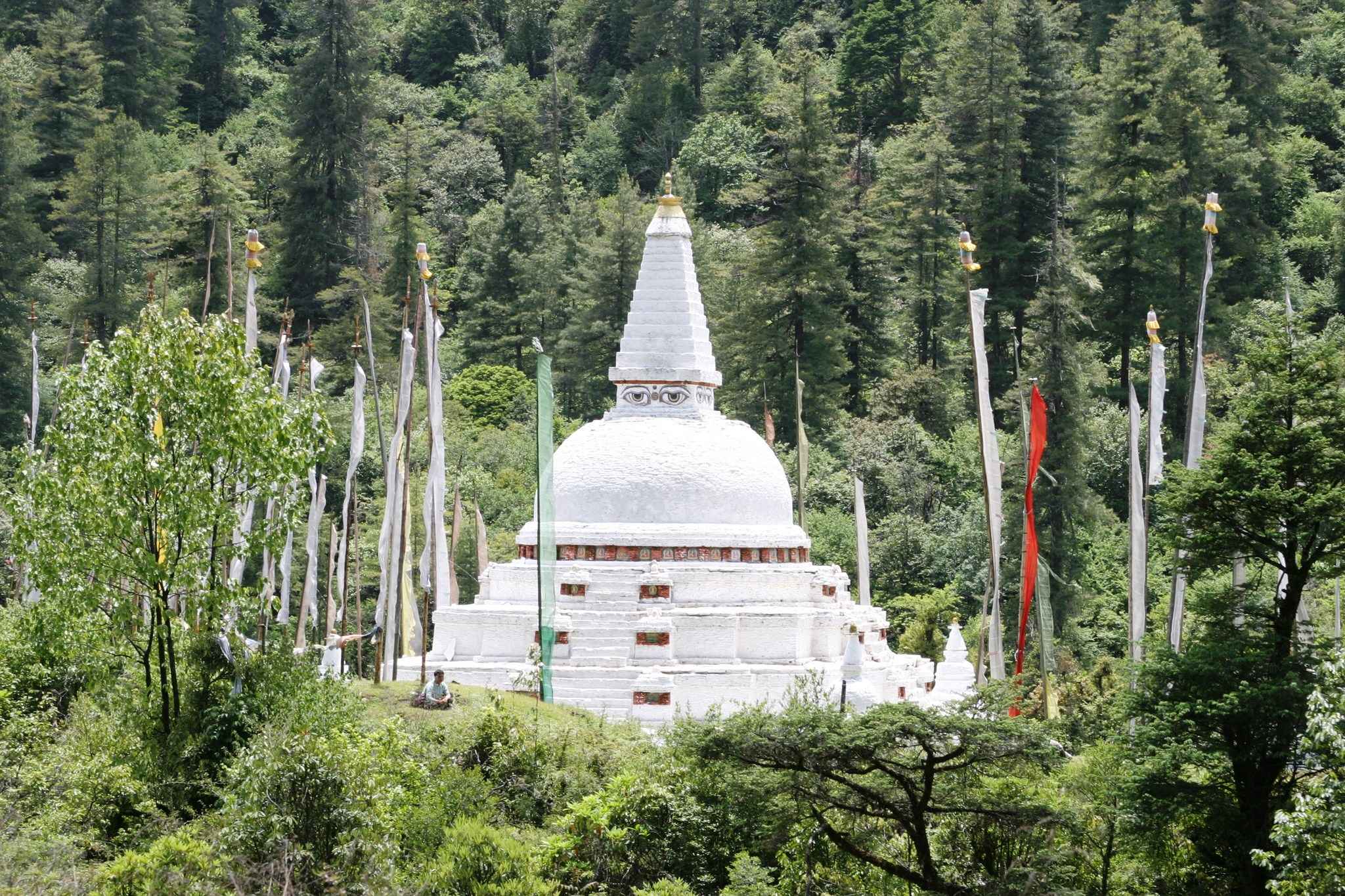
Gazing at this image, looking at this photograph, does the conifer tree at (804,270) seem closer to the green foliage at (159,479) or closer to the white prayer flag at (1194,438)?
the white prayer flag at (1194,438)

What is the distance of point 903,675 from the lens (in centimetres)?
4153

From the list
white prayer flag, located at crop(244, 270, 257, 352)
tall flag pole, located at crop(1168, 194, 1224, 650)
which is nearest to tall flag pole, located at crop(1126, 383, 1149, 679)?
tall flag pole, located at crop(1168, 194, 1224, 650)

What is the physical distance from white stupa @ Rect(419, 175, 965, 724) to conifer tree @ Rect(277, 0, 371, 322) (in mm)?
28037

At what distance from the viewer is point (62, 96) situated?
8262 cm

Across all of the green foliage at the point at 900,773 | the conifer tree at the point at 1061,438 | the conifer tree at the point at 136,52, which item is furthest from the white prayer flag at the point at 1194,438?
the conifer tree at the point at 136,52

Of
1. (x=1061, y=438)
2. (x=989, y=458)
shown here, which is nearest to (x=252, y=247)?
(x=989, y=458)

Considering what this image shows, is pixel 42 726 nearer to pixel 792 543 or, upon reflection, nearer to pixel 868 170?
pixel 792 543

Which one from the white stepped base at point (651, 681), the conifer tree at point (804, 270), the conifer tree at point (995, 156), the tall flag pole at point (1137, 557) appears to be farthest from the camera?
the conifer tree at point (995, 156)

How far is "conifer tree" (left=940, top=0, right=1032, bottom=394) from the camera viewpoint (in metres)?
65.4

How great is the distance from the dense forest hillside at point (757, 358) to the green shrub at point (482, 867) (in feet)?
0.23

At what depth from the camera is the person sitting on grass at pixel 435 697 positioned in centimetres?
3372

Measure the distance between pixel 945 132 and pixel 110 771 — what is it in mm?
47034

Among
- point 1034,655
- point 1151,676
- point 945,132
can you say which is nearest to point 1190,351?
point 945,132

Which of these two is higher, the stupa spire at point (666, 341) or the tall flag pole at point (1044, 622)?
the stupa spire at point (666, 341)
